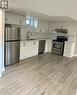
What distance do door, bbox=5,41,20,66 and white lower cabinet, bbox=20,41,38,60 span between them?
480 millimetres

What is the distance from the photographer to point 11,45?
4.29 metres

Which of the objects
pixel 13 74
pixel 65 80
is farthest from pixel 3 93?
pixel 65 80

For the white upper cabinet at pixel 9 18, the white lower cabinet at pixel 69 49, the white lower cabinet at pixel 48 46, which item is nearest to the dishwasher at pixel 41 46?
the white lower cabinet at pixel 48 46

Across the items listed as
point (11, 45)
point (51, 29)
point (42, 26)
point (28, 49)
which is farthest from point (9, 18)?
point (51, 29)

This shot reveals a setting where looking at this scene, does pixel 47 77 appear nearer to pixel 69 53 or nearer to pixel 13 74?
pixel 13 74

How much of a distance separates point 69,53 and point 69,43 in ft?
1.93

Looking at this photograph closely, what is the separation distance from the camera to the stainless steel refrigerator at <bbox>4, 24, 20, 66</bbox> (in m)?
4.09

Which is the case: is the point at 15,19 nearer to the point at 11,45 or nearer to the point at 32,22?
the point at 11,45

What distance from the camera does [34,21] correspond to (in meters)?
6.64

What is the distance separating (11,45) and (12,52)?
0.30 metres

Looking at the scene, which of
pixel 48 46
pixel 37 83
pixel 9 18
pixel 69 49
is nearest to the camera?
pixel 37 83

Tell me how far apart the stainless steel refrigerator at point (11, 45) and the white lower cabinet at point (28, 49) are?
0.48m

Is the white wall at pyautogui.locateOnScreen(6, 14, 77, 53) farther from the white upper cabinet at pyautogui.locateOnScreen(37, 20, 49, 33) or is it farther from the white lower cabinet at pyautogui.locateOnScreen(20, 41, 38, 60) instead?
the white lower cabinet at pyautogui.locateOnScreen(20, 41, 38, 60)

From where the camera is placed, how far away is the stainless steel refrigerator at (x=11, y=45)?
4087 millimetres
